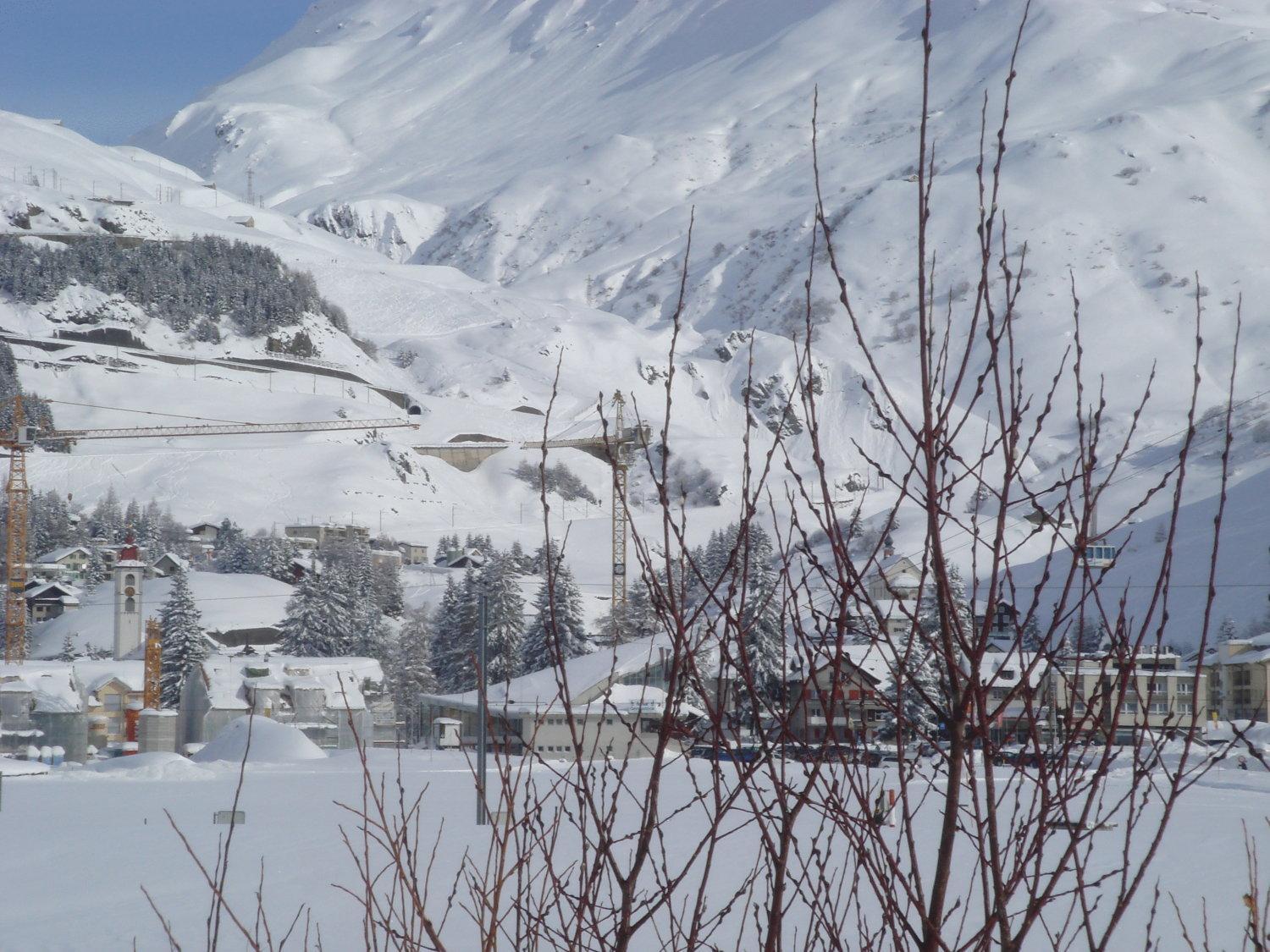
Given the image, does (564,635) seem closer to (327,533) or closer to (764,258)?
(327,533)

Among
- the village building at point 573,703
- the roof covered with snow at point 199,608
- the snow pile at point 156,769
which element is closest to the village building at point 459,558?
the roof covered with snow at point 199,608

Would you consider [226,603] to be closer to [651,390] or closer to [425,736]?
[425,736]

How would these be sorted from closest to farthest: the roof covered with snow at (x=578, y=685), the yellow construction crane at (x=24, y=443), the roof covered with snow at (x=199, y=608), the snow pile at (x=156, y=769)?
1. the snow pile at (x=156, y=769)
2. the roof covered with snow at (x=578, y=685)
3. the yellow construction crane at (x=24, y=443)
4. the roof covered with snow at (x=199, y=608)

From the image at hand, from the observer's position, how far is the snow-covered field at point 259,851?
23.7 feet

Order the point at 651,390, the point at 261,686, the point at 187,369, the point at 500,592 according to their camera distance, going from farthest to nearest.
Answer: the point at 651,390 < the point at 187,369 < the point at 500,592 < the point at 261,686

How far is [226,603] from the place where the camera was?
47469mm

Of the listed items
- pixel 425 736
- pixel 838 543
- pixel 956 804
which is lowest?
pixel 425 736

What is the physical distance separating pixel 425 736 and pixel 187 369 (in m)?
59.8

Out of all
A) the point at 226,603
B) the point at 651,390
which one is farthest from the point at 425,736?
the point at 651,390

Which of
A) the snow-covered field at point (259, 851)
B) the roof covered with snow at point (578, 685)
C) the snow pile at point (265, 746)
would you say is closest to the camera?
the snow-covered field at point (259, 851)

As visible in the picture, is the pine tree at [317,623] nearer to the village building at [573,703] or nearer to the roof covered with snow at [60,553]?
the village building at [573,703]

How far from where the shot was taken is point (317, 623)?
40.6 metres

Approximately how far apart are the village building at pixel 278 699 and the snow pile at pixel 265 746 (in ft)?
14.7

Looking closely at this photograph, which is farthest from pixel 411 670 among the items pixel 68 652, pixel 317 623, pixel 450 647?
pixel 68 652
